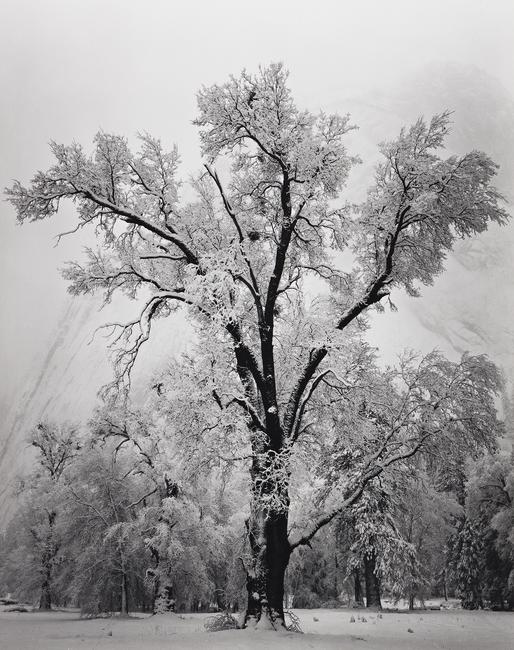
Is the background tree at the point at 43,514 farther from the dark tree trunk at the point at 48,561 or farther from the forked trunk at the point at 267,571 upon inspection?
the forked trunk at the point at 267,571

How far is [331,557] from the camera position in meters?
25.1

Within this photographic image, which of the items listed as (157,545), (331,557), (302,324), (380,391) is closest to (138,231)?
(302,324)

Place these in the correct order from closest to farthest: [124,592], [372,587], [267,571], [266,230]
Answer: [267,571]
[266,230]
[124,592]
[372,587]

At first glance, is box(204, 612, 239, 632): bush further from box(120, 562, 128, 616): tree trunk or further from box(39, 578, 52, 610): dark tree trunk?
box(39, 578, 52, 610): dark tree trunk

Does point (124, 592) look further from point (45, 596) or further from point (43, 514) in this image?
point (45, 596)

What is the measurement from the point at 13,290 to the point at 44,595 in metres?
18.0

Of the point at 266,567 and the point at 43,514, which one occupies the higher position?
the point at 43,514

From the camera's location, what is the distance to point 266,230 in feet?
24.8

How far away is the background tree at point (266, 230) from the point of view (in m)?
6.14

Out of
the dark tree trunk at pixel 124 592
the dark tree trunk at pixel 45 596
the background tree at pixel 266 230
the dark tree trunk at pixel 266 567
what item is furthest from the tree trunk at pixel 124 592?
the background tree at pixel 266 230

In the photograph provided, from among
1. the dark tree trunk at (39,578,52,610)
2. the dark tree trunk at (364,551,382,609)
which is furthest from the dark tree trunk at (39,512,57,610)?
the dark tree trunk at (364,551,382,609)

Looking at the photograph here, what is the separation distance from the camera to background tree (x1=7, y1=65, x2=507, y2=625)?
242 inches

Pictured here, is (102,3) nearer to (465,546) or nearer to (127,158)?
(127,158)

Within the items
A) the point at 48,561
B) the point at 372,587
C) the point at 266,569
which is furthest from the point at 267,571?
the point at 48,561
